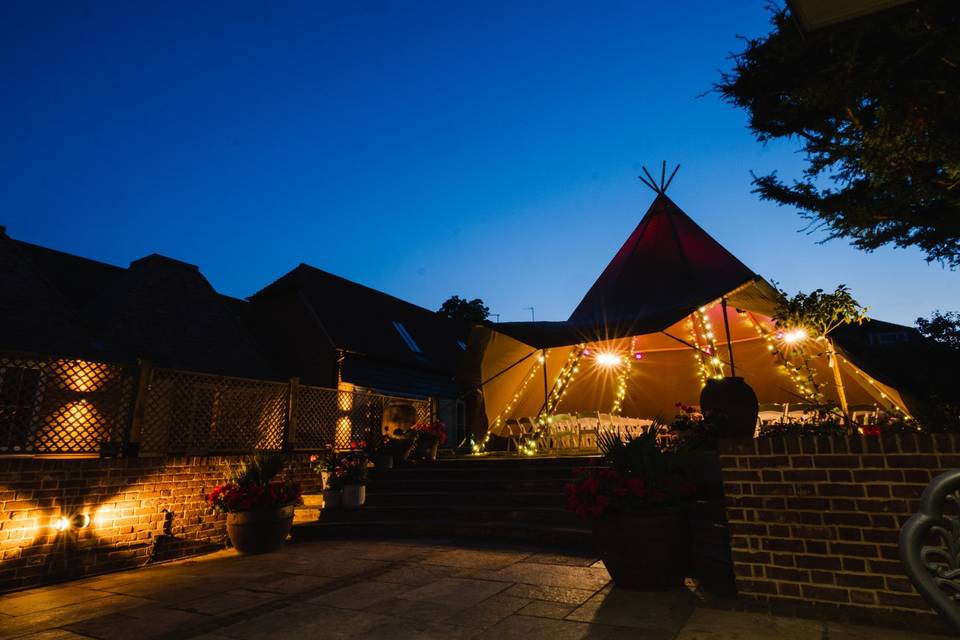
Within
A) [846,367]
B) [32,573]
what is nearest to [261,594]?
[32,573]

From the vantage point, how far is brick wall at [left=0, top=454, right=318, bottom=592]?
493 centimetres

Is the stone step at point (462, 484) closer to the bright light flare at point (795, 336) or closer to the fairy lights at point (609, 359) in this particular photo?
the bright light flare at point (795, 336)

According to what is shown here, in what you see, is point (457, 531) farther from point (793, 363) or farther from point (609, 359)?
point (793, 363)

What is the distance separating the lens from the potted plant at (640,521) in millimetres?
3742

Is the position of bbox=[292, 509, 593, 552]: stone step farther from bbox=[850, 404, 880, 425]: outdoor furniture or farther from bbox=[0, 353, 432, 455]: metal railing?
bbox=[850, 404, 880, 425]: outdoor furniture

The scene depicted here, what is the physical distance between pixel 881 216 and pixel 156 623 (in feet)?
34.3

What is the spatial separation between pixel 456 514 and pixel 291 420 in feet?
11.7

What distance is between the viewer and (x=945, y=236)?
824 centimetres

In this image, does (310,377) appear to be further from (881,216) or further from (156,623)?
(881,216)

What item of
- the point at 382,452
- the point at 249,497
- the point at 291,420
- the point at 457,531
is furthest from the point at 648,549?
the point at 291,420

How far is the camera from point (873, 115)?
7.09 metres

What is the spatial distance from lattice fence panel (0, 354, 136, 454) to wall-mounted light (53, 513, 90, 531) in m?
0.85

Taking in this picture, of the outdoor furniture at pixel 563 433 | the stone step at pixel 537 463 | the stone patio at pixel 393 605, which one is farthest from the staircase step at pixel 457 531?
the outdoor furniture at pixel 563 433

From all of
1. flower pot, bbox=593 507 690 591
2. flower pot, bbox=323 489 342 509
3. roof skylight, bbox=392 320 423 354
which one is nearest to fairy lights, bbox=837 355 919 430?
flower pot, bbox=593 507 690 591
